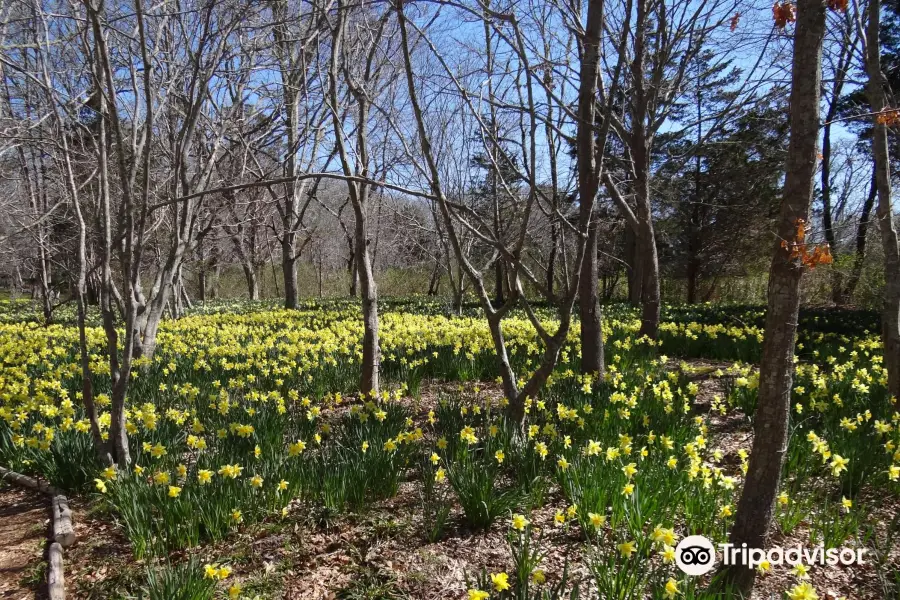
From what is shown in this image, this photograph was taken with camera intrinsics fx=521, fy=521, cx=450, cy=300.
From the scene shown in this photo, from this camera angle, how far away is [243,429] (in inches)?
128

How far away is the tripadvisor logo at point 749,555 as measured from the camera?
77.5 inches

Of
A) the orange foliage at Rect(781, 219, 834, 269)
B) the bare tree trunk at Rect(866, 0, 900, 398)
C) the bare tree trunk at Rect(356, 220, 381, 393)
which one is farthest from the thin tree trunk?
the orange foliage at Rect(781, 219, 834, 269)

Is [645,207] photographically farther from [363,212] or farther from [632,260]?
[632,260]

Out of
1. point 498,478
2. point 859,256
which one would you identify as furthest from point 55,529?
point 859,256

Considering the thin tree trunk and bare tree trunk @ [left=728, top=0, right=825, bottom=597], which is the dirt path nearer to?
bare tree trunk @ [left=728, top=0, right=825, bottom=597]

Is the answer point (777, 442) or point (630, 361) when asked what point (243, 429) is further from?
point (630, 361)

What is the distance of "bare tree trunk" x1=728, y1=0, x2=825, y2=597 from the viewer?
67.7 inches

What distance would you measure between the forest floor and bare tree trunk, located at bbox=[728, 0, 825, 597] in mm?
545

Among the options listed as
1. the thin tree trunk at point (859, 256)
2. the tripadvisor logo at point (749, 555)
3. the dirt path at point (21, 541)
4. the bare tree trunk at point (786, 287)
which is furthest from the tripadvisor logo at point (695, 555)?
the thin tree trunk at point (859, 256)

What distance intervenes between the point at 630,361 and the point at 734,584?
12.8ft

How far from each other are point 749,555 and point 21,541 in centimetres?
345

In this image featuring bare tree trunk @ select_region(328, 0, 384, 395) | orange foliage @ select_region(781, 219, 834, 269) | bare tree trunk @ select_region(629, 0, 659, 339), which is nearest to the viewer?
orange foliage @ select_region(781, 219, 834, 269)

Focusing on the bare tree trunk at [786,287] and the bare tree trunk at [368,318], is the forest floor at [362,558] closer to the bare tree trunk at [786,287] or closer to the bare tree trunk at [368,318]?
the bare tree trunk at [786,287]

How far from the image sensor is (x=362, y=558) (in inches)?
98.3
